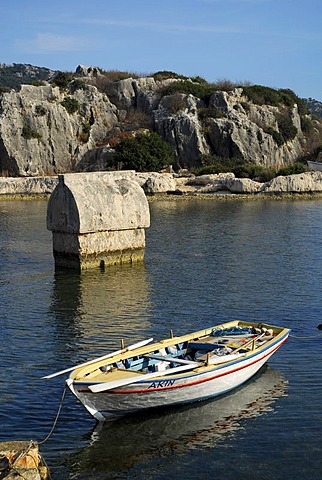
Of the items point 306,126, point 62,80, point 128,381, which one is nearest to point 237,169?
point 306,126

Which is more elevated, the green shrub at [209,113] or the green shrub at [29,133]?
the green shrub at [209,113]

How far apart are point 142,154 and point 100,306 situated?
2257 inches

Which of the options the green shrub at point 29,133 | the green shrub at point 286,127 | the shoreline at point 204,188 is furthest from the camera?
the green shrub at point 286,127

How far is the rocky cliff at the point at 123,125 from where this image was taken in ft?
284

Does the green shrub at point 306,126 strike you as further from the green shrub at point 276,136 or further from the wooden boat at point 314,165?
the wooden boat at point 314,165

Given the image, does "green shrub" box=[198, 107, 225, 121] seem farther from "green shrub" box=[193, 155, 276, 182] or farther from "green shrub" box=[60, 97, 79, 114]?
"green shrub" box=[60, 97, 79, 114]

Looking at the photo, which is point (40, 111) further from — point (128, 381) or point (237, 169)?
point (128, 381)

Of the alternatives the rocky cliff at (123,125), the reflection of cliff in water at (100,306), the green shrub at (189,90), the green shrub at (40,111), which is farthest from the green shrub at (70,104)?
the reflection of cliff in water at (100,306)

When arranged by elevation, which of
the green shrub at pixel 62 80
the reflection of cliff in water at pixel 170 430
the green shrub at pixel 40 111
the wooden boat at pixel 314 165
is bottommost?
the reflection of cliff in water at pixel 170 430

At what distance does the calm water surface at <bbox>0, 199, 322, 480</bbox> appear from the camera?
44.2ft

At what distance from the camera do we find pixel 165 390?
581 inches

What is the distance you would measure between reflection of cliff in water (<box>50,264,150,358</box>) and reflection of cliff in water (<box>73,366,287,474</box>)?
500cm

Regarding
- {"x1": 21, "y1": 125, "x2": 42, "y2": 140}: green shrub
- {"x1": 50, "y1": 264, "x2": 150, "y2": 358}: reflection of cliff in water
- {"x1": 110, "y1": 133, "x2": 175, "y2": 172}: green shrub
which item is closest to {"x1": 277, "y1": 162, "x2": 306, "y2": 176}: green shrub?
{"x1": 110, "y1": 133, "x2": 175, "y2": 172}: green shrub

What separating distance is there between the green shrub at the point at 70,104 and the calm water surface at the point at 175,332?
49.0m
